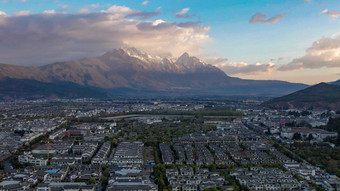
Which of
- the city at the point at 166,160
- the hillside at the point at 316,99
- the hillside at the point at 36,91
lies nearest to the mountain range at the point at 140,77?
the hillside at the point at 36,91

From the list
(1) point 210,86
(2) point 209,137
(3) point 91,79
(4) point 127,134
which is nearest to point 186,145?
(2) point 209,137

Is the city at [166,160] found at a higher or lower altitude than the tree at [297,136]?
lower

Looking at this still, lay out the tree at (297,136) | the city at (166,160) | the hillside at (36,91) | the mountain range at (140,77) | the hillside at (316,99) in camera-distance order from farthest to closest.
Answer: the mountain range at (140,77) → the hillside at (36,91) → the hillside at (316,99) → the tree at (297,136) → the city at (166,160)

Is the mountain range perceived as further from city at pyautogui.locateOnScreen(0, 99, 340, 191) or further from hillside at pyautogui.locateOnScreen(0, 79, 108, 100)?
city at pyautogui.locateOnScreen(0, 99, 340, 191)

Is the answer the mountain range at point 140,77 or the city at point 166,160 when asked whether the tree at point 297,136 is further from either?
the mountain range at point 140,77

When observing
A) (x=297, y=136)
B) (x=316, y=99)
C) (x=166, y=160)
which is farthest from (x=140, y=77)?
(x=166, y=160)

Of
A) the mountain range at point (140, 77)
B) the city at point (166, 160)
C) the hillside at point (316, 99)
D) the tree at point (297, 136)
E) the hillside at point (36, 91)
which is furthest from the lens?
the mountain range at point (140, 77)
